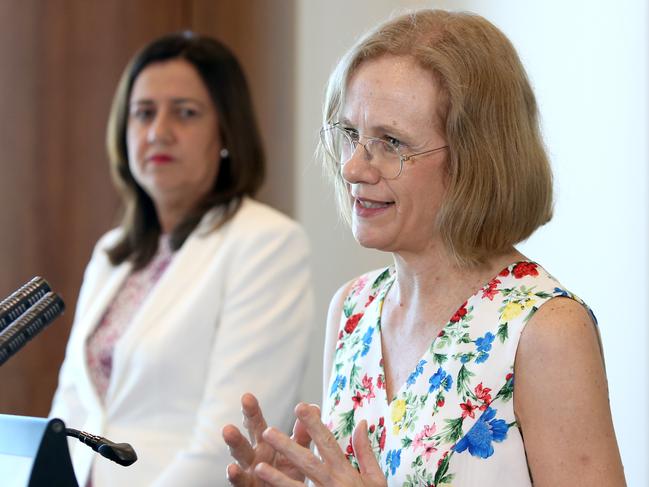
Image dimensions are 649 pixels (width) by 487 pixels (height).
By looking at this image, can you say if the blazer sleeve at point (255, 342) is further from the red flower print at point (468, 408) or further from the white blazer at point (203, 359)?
the red flower print at point (468, 408)

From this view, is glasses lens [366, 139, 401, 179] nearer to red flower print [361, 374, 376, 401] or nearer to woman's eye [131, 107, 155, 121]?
red flower print [361, 374, 376, 401]

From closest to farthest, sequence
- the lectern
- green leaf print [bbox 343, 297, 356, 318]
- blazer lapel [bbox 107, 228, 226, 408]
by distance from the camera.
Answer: the lectern < green leaf print [bbox 343, 297, 356, 318] < blazer lapel [bbox 107, 228, 226, 408]

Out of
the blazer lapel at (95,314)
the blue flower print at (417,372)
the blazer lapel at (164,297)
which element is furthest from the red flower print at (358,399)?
the blazer lapel at (95,314)

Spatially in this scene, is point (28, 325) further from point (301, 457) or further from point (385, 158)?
point (385, 158)

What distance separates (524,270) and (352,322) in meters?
0.38

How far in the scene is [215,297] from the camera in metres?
2.32

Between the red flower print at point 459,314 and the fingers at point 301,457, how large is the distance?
0.31m

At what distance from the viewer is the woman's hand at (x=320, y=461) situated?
1241mm

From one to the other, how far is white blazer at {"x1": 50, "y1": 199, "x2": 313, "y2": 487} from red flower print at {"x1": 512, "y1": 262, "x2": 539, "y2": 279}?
1.00m

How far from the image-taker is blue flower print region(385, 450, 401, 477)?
4.50ft

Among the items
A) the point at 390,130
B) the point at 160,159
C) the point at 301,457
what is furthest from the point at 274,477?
the point at 160,159

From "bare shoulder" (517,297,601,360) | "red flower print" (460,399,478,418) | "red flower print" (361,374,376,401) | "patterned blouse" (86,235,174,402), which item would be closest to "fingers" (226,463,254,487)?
"red flower print" (361,374,376,401)

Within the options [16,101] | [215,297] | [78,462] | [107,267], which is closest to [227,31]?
[16,101]

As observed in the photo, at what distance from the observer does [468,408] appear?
133 centimetres
